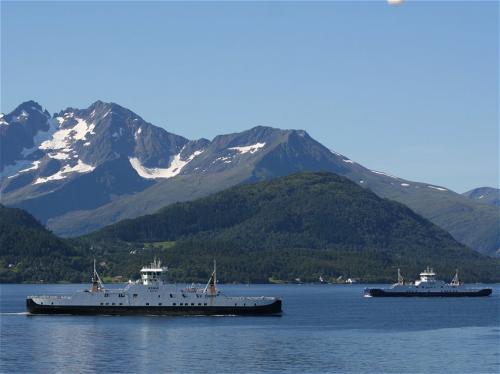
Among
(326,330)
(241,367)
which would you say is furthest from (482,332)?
(241,367)

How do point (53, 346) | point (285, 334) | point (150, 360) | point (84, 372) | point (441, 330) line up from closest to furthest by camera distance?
1. point (84, 372)
2. point (150, 360)
3. point (53, 346)
4. point (285, 334)
5. point (441, 330)

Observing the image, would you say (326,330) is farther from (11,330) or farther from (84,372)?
(84,372)

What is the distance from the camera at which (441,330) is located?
189125mm

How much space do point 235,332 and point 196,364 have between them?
42373mm

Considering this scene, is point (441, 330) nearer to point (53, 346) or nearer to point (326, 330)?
point (326, 330)

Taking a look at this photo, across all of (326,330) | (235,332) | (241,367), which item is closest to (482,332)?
(326,330)

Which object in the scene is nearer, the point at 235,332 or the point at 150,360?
the point at 150,360

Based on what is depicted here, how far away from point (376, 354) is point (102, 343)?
132ft

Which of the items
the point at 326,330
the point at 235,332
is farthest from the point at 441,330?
the point at 235,332

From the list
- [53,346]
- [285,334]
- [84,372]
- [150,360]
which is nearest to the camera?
[84,372]

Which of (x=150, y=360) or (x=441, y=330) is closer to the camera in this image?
(x=150, y=360)

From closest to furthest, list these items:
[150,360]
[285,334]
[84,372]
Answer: [84,372] < [150,360] < [285,334]

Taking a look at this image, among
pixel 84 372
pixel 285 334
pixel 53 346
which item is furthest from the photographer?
pixel 285 334

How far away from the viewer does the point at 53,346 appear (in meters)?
156
